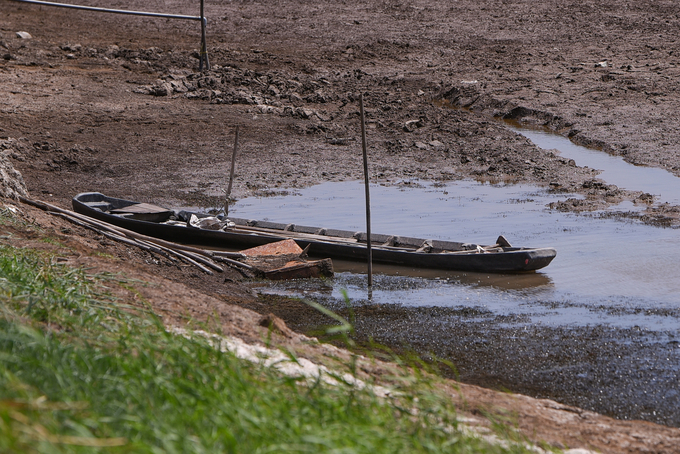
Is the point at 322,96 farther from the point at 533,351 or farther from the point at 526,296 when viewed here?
the point at 533,351

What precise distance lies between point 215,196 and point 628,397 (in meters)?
9.98

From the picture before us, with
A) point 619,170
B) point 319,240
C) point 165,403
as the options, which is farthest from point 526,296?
point 619,170

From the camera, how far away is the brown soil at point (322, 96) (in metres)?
15.8

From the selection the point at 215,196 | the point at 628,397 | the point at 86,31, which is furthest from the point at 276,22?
the point at 628,397

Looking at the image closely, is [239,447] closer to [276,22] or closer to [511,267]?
[511,267]

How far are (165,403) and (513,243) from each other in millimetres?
9165

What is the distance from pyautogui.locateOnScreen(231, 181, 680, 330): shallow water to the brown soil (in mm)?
811

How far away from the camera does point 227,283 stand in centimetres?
962

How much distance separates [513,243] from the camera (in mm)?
11906


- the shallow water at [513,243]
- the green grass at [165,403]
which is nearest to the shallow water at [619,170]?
the shallow water at [513,243]

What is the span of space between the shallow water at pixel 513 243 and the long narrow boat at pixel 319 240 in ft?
0.62

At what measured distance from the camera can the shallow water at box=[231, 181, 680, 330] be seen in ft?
30.0

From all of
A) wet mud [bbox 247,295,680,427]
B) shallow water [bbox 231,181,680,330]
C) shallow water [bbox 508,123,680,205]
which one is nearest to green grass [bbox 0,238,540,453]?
wet mud [bbox 247,295,680,427]

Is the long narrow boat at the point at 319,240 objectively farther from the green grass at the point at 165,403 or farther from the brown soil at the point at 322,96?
the green grass at the point at 165,403
